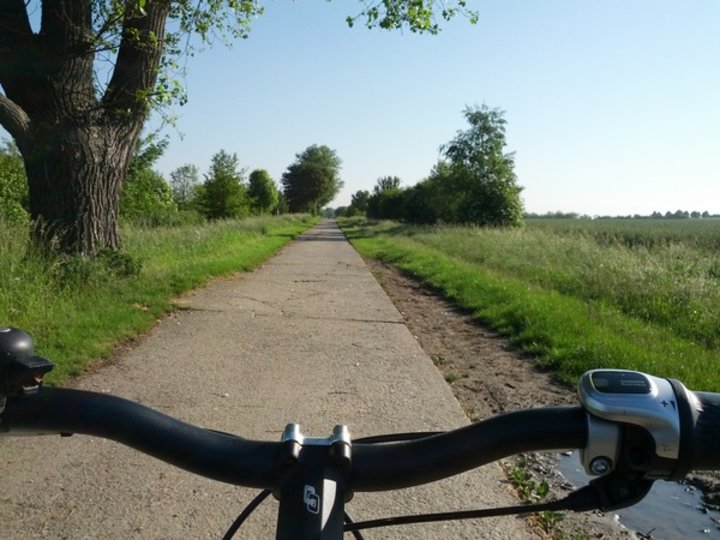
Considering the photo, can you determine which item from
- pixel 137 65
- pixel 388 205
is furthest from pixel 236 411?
pixel 388 205

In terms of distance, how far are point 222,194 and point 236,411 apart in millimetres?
40040

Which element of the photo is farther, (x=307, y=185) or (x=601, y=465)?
(x=307, y=185)

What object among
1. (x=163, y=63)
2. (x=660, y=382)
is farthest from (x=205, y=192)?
(x=660, y=382)

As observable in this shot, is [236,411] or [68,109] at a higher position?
[68,109]

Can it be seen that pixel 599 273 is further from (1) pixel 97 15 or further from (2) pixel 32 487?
(2) pixel 32 487

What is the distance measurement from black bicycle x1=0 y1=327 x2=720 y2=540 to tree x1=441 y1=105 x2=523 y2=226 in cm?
4277

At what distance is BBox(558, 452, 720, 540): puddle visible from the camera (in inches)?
149

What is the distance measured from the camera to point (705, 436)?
1161 millimetres

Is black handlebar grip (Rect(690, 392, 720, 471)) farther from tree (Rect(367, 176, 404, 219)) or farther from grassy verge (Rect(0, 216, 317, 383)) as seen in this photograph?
tree (Rect(367, 176, 404, 219))

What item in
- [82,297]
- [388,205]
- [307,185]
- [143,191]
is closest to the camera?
[82,297]

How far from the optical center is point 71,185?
10172 mm

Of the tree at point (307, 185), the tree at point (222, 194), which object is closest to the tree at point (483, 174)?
the tree at point (222, 194)

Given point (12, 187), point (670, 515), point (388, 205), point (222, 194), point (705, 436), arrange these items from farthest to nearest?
point (388, 205) < point (222, 194) < point (12, 187) < point (670, 515) < point (705, 436)

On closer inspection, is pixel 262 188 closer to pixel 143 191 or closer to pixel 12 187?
pixel 143 191
